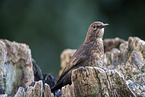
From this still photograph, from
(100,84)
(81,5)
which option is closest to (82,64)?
(100,84)

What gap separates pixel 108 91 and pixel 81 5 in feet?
10.7

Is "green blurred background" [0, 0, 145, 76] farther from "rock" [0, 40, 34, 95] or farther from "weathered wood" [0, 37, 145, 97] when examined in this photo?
"rock" [0, 40, 34, 95]

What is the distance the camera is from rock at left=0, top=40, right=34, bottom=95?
1496 mm

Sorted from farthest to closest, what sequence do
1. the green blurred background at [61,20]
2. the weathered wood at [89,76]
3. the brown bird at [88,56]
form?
the green blurred background at [61,20], the brown bird at [88,56], the weathered wood at [89,76]

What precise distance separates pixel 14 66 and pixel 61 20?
2812 mm

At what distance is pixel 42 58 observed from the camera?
437cm

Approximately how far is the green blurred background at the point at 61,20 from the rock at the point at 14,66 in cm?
234

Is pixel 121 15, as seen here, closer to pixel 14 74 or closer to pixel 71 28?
pixel 71 28

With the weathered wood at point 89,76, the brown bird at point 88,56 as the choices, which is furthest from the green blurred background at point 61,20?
the brown bird at point 88,56

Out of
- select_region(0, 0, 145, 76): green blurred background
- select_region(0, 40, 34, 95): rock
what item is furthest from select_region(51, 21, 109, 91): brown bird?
select_region(0, 0, 145, 76): green blurred background

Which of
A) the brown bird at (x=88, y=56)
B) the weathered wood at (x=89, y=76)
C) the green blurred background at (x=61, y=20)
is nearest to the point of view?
the weathered wood at (x=89, y=76)

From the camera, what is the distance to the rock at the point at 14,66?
1496 millimetres

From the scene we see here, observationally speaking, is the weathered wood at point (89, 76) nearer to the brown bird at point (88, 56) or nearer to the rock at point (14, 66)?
the rock at point (14, 66)

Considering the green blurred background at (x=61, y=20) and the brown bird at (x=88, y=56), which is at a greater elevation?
the green blurred background at (x=61, y=20)
